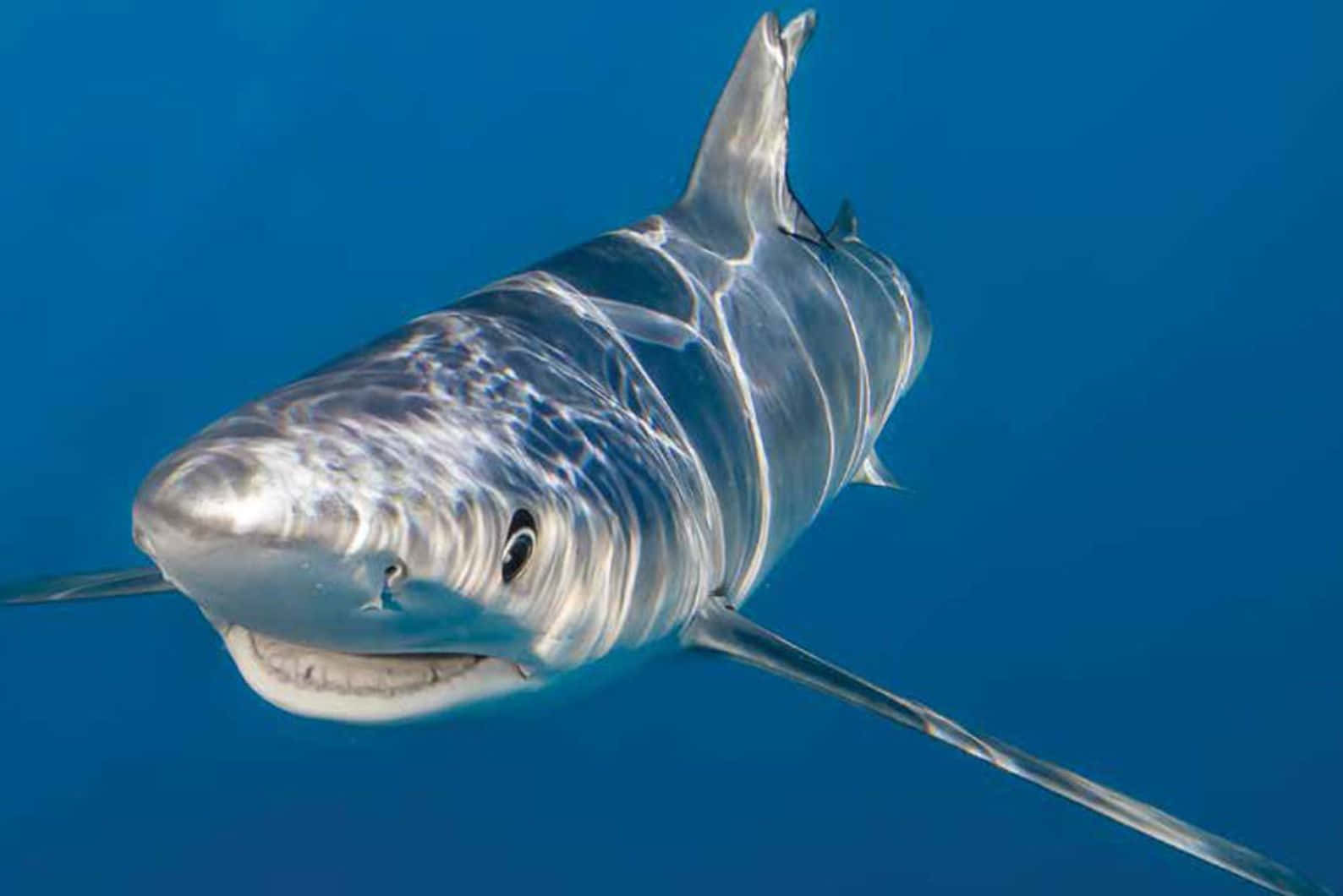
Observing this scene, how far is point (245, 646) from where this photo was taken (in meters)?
2.23

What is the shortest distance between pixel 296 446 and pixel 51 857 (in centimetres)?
1300

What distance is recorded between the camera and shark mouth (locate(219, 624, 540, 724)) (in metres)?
2.23

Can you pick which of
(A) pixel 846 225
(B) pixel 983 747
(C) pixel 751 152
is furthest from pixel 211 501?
(A) pixel 846 225

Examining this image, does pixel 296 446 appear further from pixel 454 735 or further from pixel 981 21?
pixel 981 21

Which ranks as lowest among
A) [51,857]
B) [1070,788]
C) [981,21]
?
[51,857]

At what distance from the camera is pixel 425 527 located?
2.07m

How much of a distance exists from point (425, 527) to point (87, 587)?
7.29 feet

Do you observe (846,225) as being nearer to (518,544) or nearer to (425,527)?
(518,544)

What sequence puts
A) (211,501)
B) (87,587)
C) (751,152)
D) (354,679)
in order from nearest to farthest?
(211,501) → (354,679) → (87,587) → (751,152)

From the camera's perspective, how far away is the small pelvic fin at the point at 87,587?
3653 millimetres

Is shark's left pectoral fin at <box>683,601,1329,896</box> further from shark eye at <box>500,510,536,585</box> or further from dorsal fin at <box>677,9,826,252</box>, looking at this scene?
dorsal fin at <box>677,9,826,252</box>

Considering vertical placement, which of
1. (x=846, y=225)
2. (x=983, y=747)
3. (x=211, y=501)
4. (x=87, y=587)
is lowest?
(x=211, y=501)

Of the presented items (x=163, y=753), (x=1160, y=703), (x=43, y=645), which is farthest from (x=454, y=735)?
(x=1160, y=703)

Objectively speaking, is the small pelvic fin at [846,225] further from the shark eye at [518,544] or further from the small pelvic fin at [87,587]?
the shark eye at [518,544]
